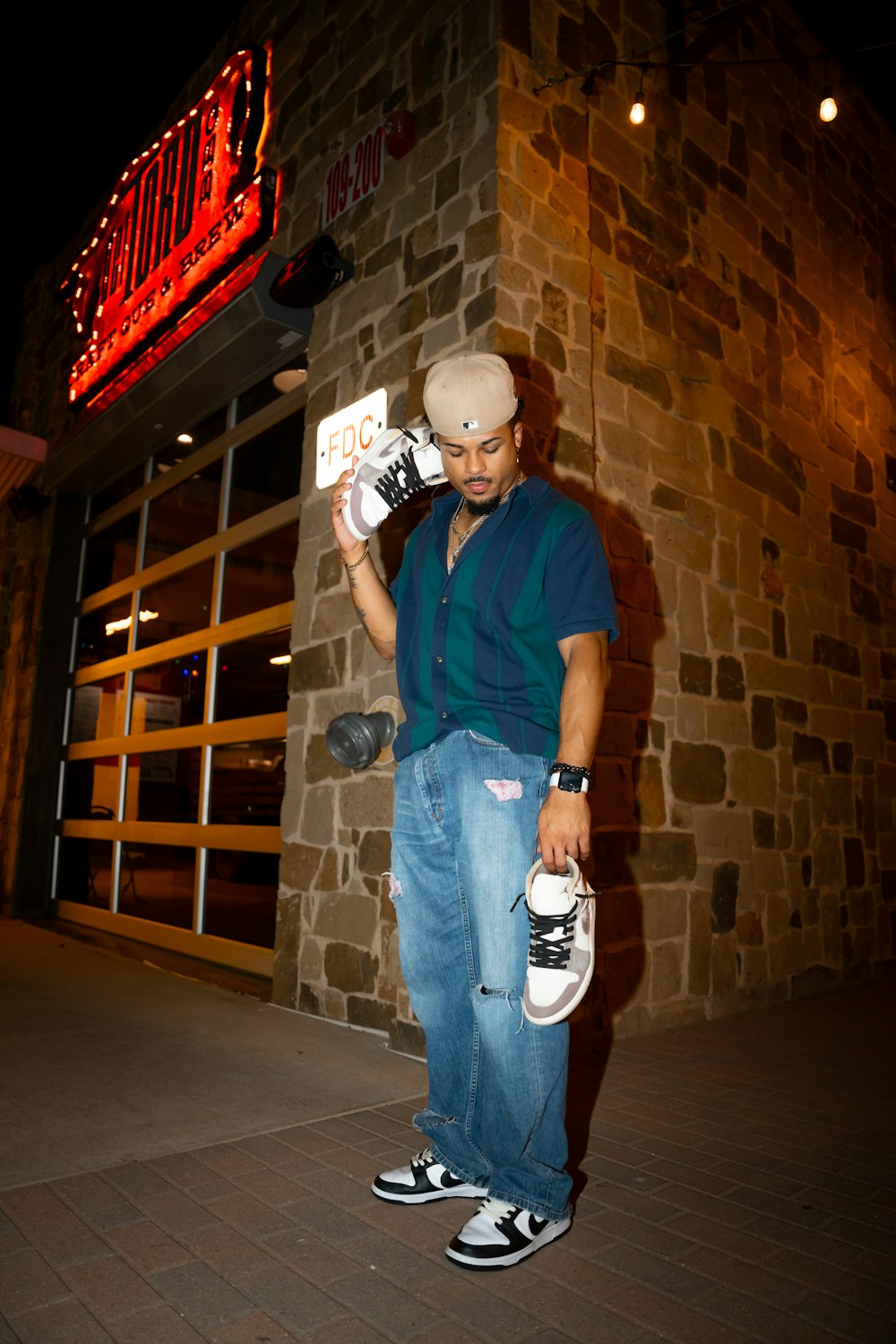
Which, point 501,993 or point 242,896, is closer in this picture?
point 501,993

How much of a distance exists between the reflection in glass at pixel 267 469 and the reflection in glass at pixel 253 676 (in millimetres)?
847

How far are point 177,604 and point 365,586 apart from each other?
4566mm

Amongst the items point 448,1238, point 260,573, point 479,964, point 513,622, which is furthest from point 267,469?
point 448,1238

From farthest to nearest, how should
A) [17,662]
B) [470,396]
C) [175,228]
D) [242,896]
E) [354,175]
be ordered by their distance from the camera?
[17,662] → [175,228] → [242,896] → [354,175] → [470,396]

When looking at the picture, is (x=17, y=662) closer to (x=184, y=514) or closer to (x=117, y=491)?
(x=117, y=491)

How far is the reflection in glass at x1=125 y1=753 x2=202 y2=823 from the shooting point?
606cm

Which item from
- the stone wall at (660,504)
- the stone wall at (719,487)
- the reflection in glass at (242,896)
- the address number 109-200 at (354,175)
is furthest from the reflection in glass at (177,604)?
the stone wall at (719,487)

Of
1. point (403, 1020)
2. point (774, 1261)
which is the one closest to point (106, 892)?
point (403, 1020)

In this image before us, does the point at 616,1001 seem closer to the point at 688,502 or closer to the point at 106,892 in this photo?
the point at 688,502

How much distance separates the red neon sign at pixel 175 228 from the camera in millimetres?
5637

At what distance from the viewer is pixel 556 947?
1838mm

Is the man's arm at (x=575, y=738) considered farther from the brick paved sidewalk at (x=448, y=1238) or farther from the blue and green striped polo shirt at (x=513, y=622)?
the brick paved sidewalk at (x=448, y=1238)

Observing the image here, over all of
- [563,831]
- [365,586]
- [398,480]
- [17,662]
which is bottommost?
[563,831]

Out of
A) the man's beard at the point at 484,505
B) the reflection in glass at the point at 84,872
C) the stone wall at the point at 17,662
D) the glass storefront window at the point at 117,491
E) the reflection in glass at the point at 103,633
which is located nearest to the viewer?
the man's beard at the point at 484,505
